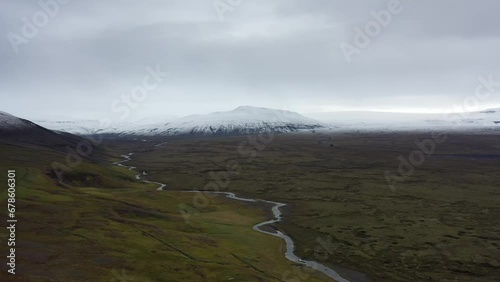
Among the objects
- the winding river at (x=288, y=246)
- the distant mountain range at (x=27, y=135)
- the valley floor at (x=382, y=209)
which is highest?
the distant mountain range at (x=27, y=135)

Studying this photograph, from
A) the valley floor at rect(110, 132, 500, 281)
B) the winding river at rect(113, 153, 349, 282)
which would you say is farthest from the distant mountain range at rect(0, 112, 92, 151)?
the winding river at rect(113, 153, 349, 282)

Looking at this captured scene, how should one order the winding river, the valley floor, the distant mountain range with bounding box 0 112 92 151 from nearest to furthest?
1. the winding river
2. the valley floor
3. the distant mountain range with bounding box 0 112 92 151

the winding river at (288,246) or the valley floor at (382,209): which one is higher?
the valley floor at (382,209)

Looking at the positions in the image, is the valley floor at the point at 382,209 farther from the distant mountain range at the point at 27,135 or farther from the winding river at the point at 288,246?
the distant mountain range at the point at 27,135

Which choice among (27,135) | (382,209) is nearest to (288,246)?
(382,209)

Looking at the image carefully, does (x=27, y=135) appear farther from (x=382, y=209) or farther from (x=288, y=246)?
(x=382, y=209)

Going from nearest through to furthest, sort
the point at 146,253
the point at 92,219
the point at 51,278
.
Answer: the point at 51,278 < the point at 146,253 < the point at 92,219

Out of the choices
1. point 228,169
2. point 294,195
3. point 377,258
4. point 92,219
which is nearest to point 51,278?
point 92,219

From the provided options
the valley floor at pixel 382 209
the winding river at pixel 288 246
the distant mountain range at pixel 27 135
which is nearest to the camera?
the winding river at pixel 288 246

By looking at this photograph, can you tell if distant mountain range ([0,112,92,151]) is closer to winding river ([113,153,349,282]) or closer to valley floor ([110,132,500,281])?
valley floor ([110,132,500,281])

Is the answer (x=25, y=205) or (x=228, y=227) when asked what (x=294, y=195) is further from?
(x=25, y=205)

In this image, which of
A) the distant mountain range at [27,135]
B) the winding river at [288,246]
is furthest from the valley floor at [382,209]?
the distant mountain range at [27,135]
